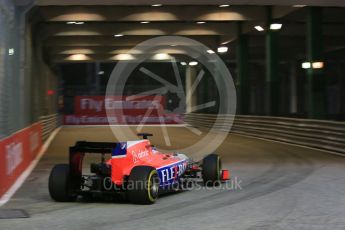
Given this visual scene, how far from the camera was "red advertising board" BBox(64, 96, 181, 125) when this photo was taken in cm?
5278

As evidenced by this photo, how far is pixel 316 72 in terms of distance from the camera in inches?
883

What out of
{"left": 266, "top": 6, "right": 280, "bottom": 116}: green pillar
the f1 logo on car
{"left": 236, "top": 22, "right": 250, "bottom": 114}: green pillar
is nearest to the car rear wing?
the f1 logo on car

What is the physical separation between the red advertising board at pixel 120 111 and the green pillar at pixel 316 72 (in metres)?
29.0

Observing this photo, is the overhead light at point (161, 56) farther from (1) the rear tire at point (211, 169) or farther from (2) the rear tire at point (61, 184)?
(2) the rear tire at point (61, 184)

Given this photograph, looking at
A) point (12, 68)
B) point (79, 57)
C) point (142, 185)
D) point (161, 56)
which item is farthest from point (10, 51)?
point (79, 57)

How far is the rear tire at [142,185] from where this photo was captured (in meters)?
8.81

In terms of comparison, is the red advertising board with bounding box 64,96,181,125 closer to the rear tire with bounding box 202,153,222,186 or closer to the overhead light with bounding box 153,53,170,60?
the overhead light with bounding box 153,53,170,60

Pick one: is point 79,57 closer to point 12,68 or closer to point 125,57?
point 125,57

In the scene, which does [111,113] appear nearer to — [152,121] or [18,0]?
[152,121]

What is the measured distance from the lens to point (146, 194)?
8945 mm

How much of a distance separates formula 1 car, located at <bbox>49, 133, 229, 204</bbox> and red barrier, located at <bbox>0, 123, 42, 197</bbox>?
4.54 feet

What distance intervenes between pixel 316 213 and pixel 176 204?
7.12 ft

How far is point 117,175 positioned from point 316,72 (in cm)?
1496

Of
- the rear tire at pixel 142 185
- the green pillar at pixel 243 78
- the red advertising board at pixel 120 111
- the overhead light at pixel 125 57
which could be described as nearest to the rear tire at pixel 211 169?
the rear tire at pixel 142 185
